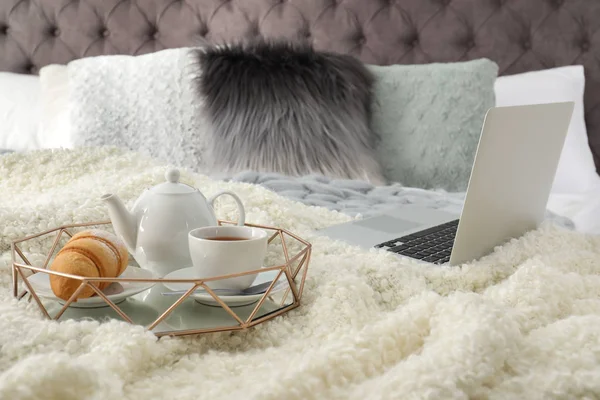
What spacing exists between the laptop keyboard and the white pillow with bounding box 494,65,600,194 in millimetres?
949

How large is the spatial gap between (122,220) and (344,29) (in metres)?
1.68

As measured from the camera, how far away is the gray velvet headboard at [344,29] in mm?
2139

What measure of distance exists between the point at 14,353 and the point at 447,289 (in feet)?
1.63

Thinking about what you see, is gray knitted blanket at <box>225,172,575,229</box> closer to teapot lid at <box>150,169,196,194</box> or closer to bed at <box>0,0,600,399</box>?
bed at <box>0,0,600,399</box>

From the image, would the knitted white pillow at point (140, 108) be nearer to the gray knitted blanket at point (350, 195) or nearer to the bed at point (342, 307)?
the bed at point (342, 307)

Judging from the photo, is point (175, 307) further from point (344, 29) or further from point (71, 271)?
point (344, 29)

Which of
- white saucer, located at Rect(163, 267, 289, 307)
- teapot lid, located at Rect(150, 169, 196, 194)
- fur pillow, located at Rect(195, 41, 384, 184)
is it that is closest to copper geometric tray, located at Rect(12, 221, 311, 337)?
white saucer, located at Rect(163, 267, 289, 307)

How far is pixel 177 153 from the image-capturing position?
180 cm

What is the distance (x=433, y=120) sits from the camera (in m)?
1.89

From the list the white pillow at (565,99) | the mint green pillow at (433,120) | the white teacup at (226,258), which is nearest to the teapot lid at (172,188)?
the white teacup at (226,258)

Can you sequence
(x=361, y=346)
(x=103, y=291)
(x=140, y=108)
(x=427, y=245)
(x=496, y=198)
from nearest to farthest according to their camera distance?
1. (x=361, y=346)
2. (x=103, y=291)
3. (x=496, y=198)
4. (x=427, y=245)
5. (x=140, y=108)

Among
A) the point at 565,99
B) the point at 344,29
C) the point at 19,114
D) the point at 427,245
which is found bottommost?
the point at 427,245

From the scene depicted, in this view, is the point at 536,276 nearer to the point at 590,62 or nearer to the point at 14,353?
the point at 14,353

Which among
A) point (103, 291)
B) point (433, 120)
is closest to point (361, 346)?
point (103, 291)
